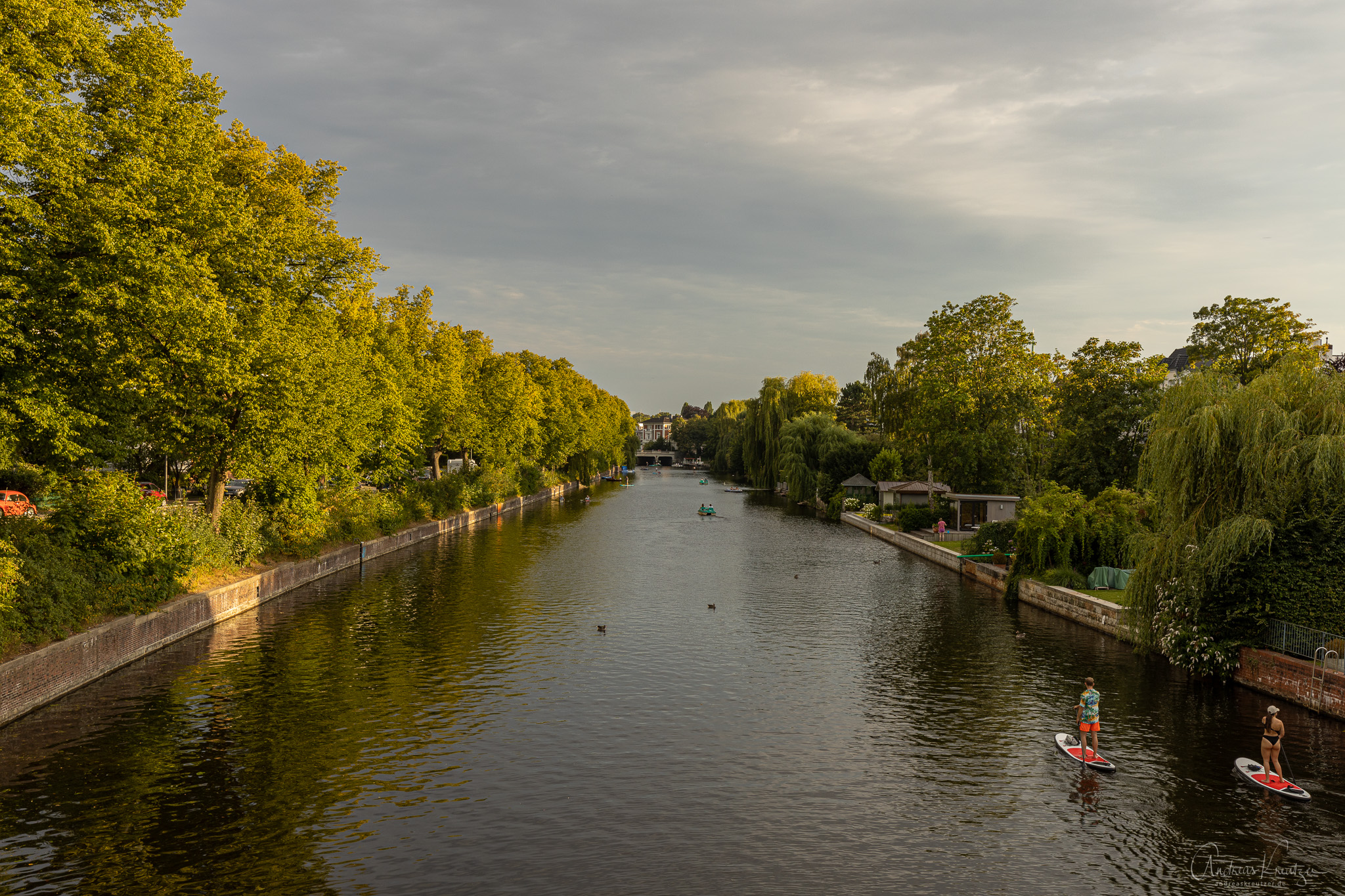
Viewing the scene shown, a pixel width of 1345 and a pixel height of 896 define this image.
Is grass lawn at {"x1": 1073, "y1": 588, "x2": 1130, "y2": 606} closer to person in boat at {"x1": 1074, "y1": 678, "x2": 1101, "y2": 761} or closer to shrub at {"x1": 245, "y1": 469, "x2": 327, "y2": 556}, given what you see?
person in boat at {"x1": 1074, "y1": 678, "x2": 1101, "y2": 761}

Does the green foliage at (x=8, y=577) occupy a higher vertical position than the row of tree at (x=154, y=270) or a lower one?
lower

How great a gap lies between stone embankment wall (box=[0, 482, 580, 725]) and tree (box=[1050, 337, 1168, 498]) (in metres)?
45.3

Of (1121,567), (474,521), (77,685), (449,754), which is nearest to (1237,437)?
(1121,567)

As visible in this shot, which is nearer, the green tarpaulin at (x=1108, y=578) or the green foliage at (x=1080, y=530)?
the green tarpaulin at (x=1108, y=578)

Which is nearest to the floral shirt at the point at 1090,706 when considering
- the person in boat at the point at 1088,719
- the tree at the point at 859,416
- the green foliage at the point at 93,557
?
the person in boat at the point at 1088,719

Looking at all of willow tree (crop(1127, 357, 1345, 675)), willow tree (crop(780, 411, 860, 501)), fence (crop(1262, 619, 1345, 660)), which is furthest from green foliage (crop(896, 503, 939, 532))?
fence (crop(1262, 619, 1345, 660))

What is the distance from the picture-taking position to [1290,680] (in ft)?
72.6

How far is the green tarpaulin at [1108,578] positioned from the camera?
35.8 meters

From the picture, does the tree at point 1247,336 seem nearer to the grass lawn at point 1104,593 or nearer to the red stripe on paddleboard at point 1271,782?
the grass lawn at point 1104,593

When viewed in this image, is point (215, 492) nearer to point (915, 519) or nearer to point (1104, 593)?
point (1104, 593)

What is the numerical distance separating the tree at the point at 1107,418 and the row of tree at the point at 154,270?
43.6 m

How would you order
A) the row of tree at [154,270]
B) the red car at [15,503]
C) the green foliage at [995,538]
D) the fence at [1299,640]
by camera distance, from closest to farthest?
the fence at [1299,640]
the row of tree at [154,270]
the red car at [15,503]
the green foliage at [995,538]

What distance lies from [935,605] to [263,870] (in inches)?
1223

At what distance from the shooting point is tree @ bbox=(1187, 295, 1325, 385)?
45.9 metres
